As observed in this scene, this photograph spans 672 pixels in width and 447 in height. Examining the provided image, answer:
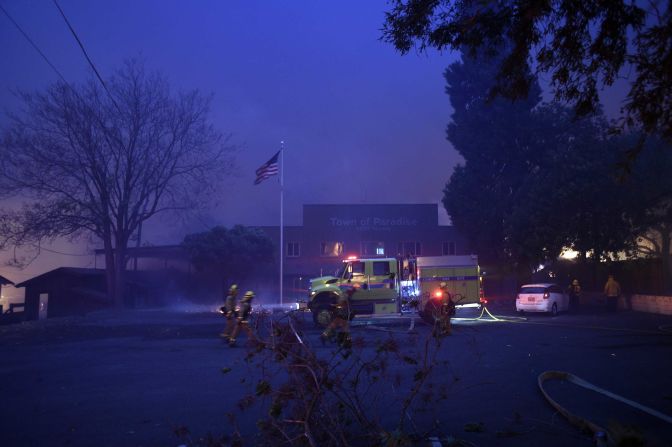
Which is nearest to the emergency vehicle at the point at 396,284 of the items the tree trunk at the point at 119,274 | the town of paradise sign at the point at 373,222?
the tree trunk at the point at 119,274

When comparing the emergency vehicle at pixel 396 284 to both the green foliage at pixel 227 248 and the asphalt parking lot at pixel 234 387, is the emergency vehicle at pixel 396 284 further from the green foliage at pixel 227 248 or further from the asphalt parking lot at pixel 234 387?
the green foliage at pixel 227 248

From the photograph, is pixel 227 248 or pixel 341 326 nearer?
pixel 341 326

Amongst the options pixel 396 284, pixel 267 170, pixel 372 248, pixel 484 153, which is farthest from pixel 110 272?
pixel 484 153

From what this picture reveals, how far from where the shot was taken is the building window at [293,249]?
47.2 m

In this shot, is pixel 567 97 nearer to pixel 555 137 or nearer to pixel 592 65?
pixel 592 65

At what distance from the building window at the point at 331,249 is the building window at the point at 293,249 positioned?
6.86 feet

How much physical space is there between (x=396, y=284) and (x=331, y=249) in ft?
→ 93.4

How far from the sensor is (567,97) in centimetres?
708

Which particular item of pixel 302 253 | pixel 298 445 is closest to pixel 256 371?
pixel 298 445

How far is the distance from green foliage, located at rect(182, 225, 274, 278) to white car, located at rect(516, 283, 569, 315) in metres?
23.6

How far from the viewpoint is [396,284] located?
1891 centimetres

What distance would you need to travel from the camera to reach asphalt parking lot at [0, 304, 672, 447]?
19.1 ft

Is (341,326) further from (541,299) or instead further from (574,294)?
(574,294)

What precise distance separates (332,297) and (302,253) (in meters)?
28.7
